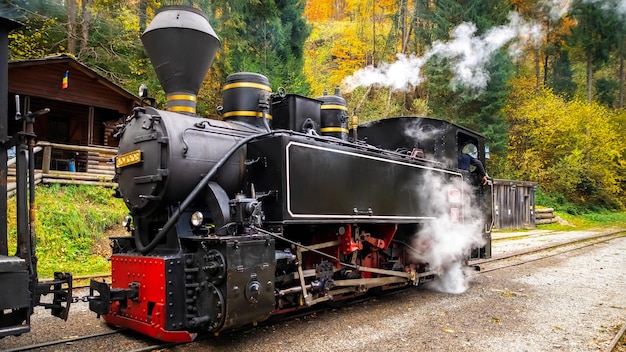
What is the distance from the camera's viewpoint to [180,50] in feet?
15.9

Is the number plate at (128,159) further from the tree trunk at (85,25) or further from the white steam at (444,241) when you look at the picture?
the tree trunk at (85,25)

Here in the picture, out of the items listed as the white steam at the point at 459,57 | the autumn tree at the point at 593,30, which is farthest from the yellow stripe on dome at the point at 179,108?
the autumn tree at the point at 593,30

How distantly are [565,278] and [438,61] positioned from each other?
13.4 m

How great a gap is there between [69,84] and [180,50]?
1191cm

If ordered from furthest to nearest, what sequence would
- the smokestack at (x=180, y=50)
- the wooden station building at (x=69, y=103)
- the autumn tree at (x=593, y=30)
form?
the autumn tree at (x=593, y=30), the wooden station building at (x=69, y=103), the smokestack at (x=180, y=50)

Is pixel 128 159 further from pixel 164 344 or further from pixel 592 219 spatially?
pixel 592 219

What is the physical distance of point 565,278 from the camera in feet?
28.9

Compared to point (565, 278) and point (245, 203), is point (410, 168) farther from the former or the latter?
point (565, 278)

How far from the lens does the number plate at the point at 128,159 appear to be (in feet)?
14.7

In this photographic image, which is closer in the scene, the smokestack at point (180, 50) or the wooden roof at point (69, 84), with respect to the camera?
the smokestack at point (180, 50)

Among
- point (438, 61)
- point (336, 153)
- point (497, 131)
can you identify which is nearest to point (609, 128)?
point (497, 131)

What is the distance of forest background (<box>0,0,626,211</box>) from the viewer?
16.9 meters

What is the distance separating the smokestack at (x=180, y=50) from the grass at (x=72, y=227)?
4.42 metres

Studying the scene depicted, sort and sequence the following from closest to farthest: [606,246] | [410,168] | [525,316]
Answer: [525,316]
[410,168]
[606,246]
